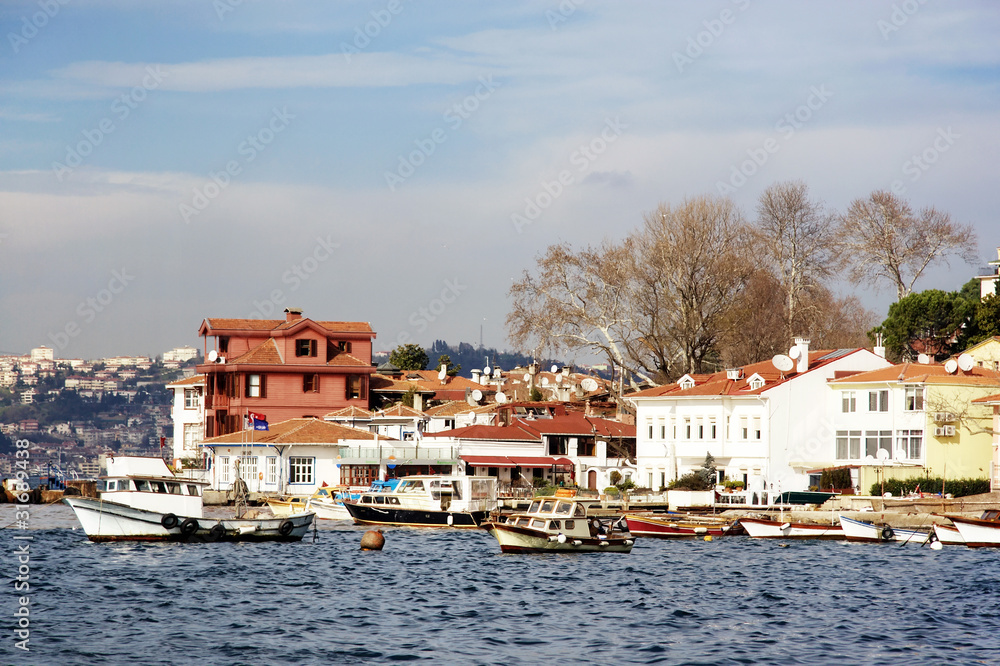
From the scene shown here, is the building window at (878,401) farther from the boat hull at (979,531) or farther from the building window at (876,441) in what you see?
the boat hull at (979,531)

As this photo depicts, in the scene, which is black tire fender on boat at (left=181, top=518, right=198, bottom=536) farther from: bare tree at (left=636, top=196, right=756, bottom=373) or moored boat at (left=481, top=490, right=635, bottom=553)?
bare tree at (left=636, top=196, right=756, bottom=373)

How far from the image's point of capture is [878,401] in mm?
61438

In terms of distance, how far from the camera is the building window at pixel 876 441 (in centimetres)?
6090

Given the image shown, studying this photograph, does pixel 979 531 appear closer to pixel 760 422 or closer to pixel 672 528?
pixel 672 528

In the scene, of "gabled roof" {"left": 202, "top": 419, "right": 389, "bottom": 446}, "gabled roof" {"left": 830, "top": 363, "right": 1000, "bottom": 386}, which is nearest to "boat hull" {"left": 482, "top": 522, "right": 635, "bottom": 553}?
"gabled roof" {"left": 830, "top": 363, "right": 1000, "bottom": 386}

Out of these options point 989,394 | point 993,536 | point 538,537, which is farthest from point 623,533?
point 989,394

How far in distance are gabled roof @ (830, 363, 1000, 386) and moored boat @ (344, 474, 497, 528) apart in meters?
20.9

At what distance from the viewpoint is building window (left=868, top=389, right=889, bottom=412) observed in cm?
6112

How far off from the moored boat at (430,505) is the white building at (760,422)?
13969 mm

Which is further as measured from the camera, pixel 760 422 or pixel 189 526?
pixel 760 422

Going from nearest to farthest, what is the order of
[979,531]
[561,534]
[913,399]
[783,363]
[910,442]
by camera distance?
[561,534], [979,531], [913,399], [910,442], [783,363]

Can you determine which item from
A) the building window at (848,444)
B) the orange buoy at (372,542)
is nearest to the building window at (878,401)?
the building window at (848,444)

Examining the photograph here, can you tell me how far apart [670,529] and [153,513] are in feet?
67.6

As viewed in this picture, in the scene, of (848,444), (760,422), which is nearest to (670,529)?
(760,422)
